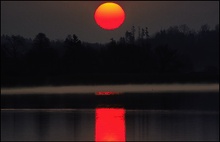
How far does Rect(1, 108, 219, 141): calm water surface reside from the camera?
63.3ft

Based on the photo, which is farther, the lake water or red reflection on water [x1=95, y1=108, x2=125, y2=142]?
the lake water

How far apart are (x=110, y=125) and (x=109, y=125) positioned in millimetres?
35

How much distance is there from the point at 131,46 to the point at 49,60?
9347 millimetres

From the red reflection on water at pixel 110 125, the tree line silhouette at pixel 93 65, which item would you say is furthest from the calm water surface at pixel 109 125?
the tree line silhouette at pixel 93 65

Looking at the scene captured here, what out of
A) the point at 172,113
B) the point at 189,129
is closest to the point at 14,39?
the point at 172,113

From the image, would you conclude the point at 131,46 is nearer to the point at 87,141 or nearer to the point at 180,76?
the point at 180,76

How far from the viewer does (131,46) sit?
76938mm

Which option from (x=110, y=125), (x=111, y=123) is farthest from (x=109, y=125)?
(x=111, y=123)

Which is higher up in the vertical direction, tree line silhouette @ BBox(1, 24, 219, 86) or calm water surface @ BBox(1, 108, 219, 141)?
tree line silhouette @ BBox(1, 24, 219, 86)

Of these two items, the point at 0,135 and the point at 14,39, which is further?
the point at 14,39

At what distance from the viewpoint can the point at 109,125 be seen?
22.0m

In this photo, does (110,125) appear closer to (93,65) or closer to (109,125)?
(109,125)

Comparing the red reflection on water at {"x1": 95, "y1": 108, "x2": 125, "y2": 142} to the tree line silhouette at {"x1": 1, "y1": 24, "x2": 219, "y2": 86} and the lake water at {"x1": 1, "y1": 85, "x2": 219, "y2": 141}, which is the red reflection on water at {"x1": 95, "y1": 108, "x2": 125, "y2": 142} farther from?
the tree line silhouette at {"x1": 1, "y1": 24, "x2": 219, "y2": 86}

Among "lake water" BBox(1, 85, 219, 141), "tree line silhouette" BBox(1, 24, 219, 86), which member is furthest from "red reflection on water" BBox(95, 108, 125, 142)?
"tree line silhouette" BBox(1, 24, 219, 86)
